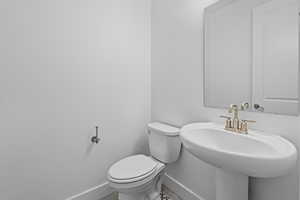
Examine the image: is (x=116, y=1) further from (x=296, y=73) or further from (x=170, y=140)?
(x=296, y=73)

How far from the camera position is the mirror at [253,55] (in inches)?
33.9

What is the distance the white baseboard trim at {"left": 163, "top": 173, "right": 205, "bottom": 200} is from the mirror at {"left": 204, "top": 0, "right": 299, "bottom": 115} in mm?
850

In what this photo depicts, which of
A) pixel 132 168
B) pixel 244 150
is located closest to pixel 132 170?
pixel 132 168

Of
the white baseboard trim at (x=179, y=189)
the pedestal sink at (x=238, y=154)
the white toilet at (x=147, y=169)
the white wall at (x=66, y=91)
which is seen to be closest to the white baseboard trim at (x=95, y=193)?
A: the white wall at (x=66, y=91)

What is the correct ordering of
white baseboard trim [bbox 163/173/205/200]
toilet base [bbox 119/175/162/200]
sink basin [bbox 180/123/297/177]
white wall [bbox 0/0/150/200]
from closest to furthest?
sink basin [bbox 180/123/297/177] → white wall [bbox 0/0/150/200] → toilet base [bbox 119/175/162/200] → white baseboard trim [bbox 163/173/205/200]

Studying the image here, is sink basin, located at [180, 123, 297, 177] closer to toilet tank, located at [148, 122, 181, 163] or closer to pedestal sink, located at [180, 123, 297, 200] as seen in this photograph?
pedestal sink, located at [180, 123, 297, 200]

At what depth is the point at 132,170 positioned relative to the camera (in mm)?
1248

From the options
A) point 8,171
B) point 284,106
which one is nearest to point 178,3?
point 284,106

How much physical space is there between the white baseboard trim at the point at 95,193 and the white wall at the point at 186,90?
0.70 meters

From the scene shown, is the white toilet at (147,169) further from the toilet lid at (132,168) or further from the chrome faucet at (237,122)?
the chrome faucet at (237,122)

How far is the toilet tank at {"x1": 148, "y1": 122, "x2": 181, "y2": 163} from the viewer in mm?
1421

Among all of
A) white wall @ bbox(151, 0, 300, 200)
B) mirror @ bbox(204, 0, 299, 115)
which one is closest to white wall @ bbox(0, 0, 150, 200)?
white wall @ bbox(151, 0, 300, 200)

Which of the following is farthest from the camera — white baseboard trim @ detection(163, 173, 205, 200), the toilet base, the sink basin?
white baseboard trim @ detection(163, 173, 205, 200)

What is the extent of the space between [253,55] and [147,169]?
115 cm
